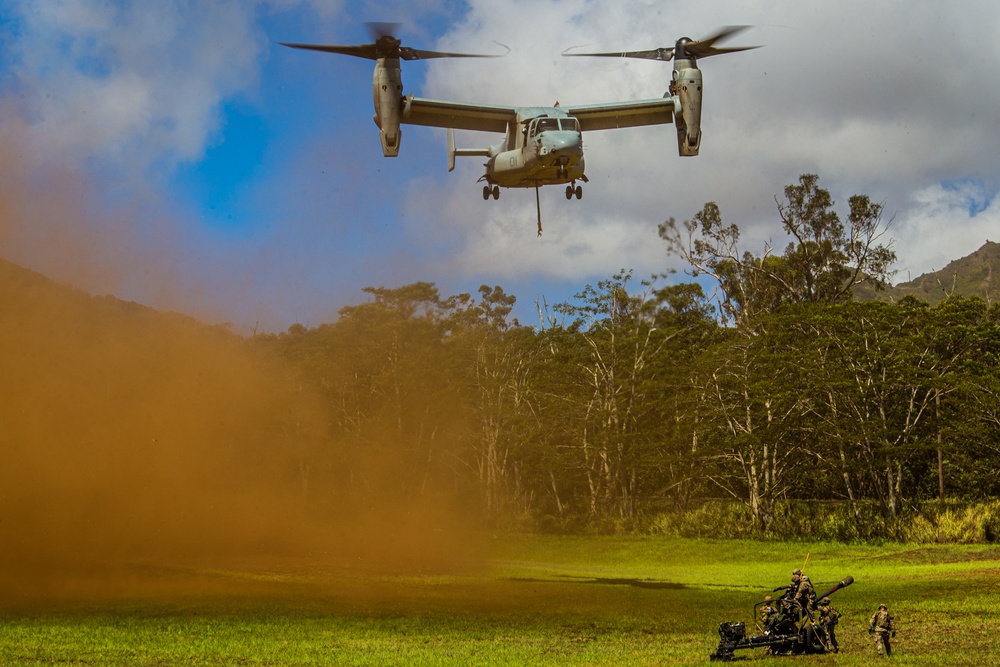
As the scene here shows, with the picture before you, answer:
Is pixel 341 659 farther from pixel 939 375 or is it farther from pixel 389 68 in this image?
pixel 939 375

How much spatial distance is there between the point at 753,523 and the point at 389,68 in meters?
29.9

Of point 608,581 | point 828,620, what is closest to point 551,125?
point 828,620

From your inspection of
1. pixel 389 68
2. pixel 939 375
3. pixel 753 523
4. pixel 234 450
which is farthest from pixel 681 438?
pixel 389 68

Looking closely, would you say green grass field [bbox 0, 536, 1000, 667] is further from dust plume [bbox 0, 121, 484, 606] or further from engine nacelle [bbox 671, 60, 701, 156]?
engine nacelle [bbox 671, 60, 701, 156]

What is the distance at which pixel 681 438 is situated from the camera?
1945 inches

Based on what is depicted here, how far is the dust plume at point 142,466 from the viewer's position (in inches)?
1239

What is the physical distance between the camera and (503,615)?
2461 cm

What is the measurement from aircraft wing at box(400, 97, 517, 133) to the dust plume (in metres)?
14.5

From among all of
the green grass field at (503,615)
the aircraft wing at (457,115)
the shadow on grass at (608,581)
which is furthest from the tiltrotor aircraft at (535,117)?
the shadow on grass at (608,581)

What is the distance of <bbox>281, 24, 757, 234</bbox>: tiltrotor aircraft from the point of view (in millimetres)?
23062

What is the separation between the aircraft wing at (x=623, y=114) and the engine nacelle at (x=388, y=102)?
17.9ft

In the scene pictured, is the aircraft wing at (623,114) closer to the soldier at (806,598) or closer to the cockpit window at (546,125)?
the cockpit window at (546,125)

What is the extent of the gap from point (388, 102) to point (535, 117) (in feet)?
15.9

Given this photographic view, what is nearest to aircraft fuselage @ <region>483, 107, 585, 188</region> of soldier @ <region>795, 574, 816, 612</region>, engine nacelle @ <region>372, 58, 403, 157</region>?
engine nacelle @ <region>372, 58, 403, 157</region>
